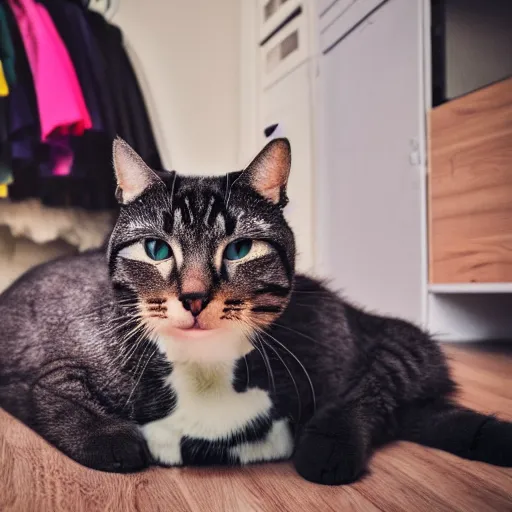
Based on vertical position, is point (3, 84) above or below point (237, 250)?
above

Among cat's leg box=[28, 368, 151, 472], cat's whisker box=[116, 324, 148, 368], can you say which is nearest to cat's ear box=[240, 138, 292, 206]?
cat's whisker box=[116, 324, 148, 368]

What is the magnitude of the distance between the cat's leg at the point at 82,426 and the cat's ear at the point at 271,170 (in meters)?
0.34

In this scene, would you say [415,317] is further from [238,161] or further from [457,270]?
[238,161]

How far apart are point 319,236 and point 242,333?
19cm

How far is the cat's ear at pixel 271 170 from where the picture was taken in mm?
616

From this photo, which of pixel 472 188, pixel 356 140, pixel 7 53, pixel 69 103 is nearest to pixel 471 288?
pixel 472 188

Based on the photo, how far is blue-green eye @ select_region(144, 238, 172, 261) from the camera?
0.59 m

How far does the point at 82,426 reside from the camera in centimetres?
61

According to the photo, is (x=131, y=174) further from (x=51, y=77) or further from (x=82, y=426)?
(x=82, y=426)

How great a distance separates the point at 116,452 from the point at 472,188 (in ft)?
1.76

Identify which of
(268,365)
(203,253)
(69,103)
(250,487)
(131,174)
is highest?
(69,103)

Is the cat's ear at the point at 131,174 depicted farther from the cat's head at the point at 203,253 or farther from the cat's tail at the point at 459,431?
the cat's tail at the point at 459,431

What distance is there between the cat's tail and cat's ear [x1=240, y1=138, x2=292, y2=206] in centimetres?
36

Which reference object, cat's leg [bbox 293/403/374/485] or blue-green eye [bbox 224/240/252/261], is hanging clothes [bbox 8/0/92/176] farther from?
cat's leg [bbox 293/403/374/485]
